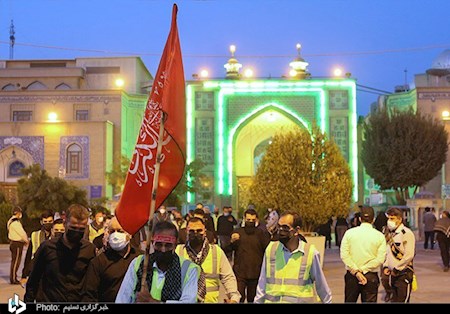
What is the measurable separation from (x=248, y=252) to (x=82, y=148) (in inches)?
1044

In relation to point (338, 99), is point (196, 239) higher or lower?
lower

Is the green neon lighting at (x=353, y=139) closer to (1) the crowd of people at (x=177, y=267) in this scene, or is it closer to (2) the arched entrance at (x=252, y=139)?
(2) the arched entrance at (x=252, y=139)

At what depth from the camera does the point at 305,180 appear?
45.0ft

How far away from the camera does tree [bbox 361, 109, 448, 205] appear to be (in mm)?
31219

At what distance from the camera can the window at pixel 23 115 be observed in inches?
1409

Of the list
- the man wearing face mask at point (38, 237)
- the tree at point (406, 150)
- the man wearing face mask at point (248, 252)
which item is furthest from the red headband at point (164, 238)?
the tree at point (406, 150)

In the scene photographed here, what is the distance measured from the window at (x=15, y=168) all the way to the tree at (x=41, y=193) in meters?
7.80

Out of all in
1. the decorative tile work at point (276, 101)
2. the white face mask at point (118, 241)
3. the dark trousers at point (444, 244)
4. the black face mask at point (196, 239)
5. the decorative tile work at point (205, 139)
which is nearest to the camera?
the white face mask at point (118, 241)

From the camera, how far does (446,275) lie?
13.7 metres

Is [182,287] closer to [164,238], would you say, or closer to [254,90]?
[164,238]

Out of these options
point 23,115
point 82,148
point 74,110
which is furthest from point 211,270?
point 23,115

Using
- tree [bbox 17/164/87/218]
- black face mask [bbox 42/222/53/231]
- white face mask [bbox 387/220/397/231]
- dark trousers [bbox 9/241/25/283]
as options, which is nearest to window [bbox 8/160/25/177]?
tree [bbox 17/164/87/218]

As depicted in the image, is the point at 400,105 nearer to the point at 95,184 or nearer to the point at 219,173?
the point at 219,173

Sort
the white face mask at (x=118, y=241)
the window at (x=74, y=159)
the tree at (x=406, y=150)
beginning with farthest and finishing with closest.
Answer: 1. the window at (x=74, y=159)
2. the tree at (x=406, y=150)
3. the white face mask at (x=118, y=241)
